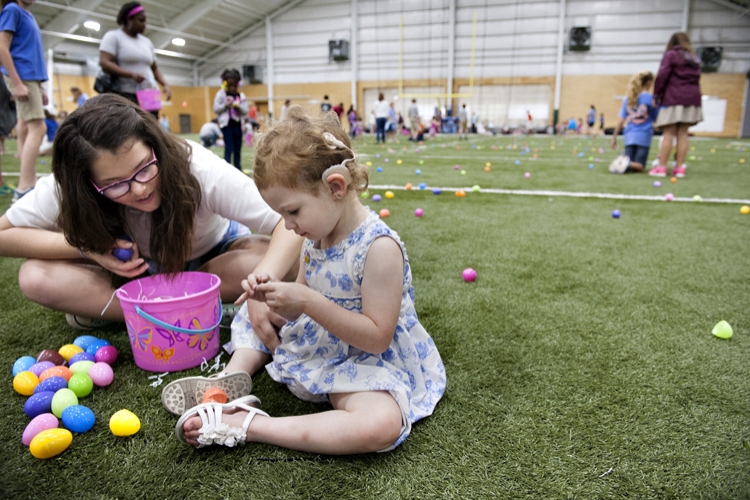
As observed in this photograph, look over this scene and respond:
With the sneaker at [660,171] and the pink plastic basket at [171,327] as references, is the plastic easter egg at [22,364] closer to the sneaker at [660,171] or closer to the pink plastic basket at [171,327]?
the pink plastic basket at [171,327]

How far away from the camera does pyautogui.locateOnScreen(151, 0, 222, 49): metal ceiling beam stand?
20547 millimetres

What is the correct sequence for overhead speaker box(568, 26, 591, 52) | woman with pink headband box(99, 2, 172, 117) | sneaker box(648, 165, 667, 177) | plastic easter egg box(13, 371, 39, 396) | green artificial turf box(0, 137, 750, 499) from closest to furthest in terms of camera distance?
1. green artificial turf box(0, 137, 750, 499)
2. plastic easter egg box(13, 371, 39, 396)
3. woman with pink headband box(99, 2, 172, 117)
4. sneaker box(648, 165, 667, 177)
5. overhead speaker box(568, 26, 591, 52)

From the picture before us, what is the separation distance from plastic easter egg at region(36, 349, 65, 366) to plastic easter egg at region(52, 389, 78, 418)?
11.1 inches

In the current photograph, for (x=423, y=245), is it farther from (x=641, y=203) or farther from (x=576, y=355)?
(x=641, y=203)

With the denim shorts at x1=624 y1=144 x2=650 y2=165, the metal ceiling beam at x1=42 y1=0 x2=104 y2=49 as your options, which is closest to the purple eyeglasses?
the denim shorts at x1=624 y1=144 x2=650 y2=165

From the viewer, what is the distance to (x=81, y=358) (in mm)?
1626

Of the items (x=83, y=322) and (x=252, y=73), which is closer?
(x=83, y=322)

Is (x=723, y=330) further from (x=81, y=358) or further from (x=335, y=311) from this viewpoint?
(x=81, y=358)

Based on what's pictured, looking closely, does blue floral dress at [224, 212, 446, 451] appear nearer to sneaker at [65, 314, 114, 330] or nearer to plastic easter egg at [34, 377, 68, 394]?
plastic easter egg at [34, 377, 68, 394]

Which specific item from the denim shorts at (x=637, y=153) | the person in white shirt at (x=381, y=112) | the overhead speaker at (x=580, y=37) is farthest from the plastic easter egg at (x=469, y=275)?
the overhead speaker at (x=580, y=37)

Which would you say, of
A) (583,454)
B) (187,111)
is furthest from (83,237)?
(187,111)

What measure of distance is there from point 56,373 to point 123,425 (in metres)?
0.39

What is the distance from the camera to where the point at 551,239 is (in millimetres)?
3182

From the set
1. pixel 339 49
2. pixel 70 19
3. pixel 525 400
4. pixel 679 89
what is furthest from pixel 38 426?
pixel 339 49
